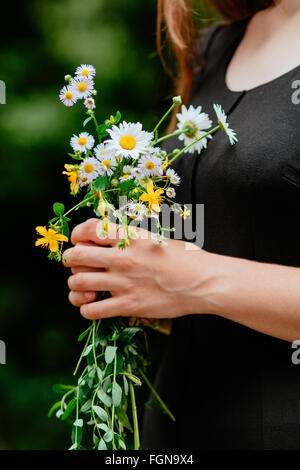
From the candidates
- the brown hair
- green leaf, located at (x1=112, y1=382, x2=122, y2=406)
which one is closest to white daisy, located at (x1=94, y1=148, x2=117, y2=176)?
green leaf, located at (x1=112, y1=382, x2=122, y2=406)

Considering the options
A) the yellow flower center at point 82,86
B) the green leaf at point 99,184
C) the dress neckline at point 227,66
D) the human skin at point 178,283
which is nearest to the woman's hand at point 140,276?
the human skin at point 178,283

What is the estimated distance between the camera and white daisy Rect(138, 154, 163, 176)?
2.48 feet

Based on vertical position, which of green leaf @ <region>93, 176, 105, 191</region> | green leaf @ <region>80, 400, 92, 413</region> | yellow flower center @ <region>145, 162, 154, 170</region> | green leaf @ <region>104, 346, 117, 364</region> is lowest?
green leaf @ <region>80, 400, 92, 413</region>

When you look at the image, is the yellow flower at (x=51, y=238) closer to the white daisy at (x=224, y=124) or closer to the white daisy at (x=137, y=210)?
the white daisy at (x=137, y=210)

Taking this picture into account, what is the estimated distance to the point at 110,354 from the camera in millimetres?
805

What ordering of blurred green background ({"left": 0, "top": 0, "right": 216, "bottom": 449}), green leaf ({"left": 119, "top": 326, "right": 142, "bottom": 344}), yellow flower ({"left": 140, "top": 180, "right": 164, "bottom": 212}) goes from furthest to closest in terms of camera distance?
1. blurred green background ({"left": 0, "top": 0, "right": 216, "bottom": 449})
2. green leaf ({"left": 119, "top": 326, "right": 142, "bottom": 344})
3. yellow flower ({"left": 140, "top": 180, "right": 164, "bottom": 212})

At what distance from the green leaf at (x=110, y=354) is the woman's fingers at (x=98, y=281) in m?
0.10

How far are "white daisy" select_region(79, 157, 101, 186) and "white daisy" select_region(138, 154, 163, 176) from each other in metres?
0.06

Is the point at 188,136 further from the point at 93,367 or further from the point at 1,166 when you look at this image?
the point at 1,166

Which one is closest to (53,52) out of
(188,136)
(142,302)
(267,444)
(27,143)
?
(27,143)

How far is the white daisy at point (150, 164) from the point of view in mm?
757

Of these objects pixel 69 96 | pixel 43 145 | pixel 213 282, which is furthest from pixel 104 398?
pixel 43 145

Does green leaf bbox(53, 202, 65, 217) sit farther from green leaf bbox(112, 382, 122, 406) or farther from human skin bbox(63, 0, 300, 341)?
green leaf bbox(112, 382, 122, 406)
